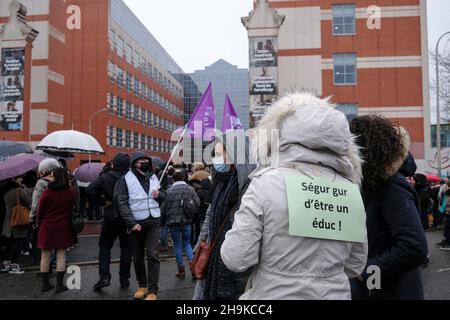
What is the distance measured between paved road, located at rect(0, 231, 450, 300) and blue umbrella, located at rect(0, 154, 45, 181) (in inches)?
76.9

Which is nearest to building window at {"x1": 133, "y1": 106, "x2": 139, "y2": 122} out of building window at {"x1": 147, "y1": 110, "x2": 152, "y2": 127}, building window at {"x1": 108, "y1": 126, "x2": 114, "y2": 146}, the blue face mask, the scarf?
building window at {"x1": 147, "y1": 110, "x2": 152, "y2": 127}

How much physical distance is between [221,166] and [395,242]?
144cm

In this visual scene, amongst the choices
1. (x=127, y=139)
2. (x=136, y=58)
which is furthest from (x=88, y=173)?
(x=136, y=58)

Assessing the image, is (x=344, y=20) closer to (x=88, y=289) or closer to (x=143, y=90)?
(x=88, y=289)

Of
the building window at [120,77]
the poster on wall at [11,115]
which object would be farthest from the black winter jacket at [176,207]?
the building window at [120,77]

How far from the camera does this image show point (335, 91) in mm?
25938

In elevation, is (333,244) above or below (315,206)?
below

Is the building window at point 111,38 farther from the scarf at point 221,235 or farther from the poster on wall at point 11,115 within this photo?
the scarf at point 221,235

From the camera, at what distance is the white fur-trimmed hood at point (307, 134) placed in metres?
1.96

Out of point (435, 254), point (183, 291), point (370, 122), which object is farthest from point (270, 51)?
point (370, 122)

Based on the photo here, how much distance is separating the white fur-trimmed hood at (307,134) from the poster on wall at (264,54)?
20.6 m

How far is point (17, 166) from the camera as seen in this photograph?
Answer: 7.71 meters

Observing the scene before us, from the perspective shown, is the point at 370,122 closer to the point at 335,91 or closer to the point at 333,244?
the point at 333,244
